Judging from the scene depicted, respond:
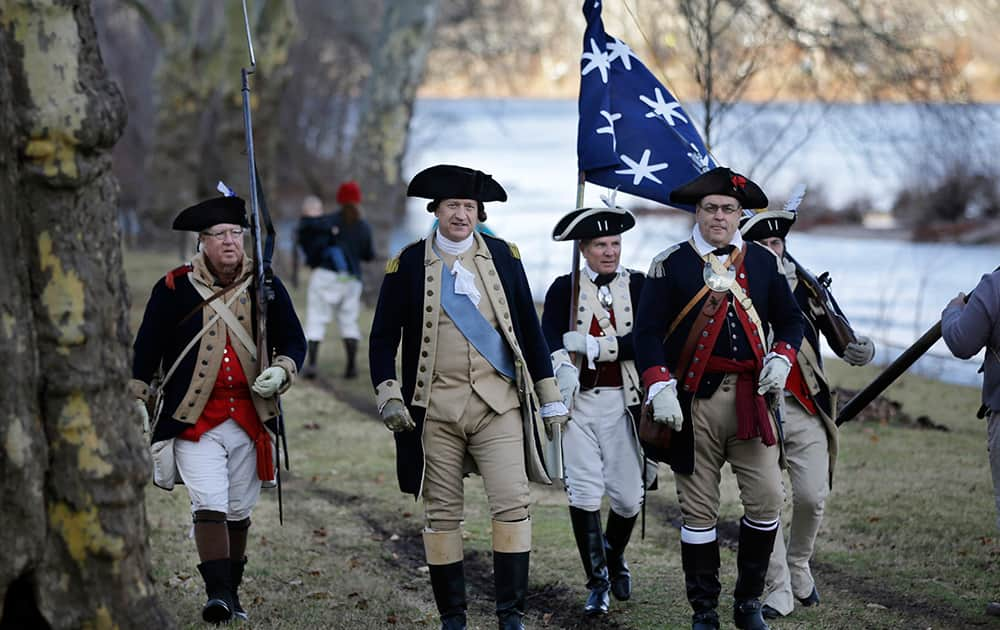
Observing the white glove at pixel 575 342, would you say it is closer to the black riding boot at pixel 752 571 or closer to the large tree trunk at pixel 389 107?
the black riding boot at pixel 752 571

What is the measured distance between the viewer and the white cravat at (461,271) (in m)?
6.20

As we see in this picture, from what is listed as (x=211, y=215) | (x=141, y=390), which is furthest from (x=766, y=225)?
(x=141, y=390)

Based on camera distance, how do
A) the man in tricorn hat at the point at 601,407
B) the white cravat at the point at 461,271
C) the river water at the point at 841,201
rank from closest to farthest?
the white cravat at the point at 461,271, the man in tricorn hat at the point at 601,407, the river water at the point at 841,201

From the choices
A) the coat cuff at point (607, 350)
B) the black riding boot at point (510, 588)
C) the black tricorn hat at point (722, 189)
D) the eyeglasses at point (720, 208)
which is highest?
the black tricorn hat at point (722, 189)

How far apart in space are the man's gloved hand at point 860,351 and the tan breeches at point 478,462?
1906 mm

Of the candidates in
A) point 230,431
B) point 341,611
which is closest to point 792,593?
point 341,611

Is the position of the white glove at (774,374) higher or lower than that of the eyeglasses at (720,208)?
lower

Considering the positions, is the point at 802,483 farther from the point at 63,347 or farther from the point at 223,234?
the point at 63,347

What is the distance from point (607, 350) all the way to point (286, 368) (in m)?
1.69

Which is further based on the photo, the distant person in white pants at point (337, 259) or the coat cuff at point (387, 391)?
the distant person in white pants at point (337, 259)

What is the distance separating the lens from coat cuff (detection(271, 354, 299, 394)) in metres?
6.43

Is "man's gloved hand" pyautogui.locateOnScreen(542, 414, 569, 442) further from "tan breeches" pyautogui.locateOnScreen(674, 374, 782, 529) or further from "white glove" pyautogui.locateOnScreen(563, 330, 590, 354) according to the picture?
"white glove" pyautogui.locateOnScreen(563, 330, 590, 354)

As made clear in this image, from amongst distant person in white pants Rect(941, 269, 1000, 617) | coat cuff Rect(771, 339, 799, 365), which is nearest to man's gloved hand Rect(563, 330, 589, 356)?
coat cuff Rect(771, 339, 799, 365)

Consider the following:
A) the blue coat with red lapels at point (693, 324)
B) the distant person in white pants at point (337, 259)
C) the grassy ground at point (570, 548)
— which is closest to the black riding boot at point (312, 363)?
the distant person in white pants at point (337, 259)
